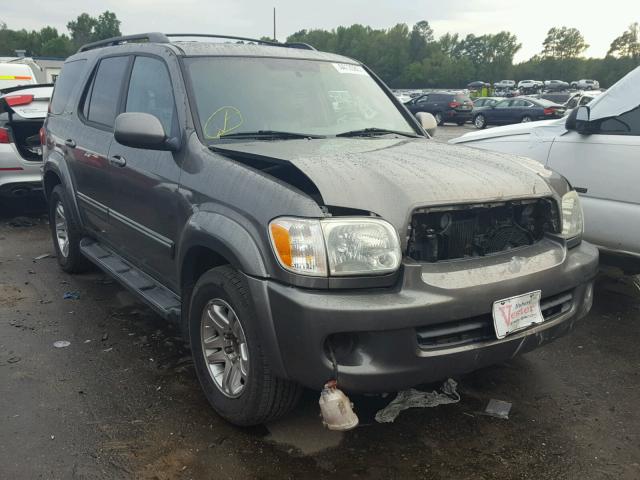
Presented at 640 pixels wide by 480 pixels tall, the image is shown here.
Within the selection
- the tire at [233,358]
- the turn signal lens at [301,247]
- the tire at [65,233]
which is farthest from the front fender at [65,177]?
the turn signal lens at [301,247]

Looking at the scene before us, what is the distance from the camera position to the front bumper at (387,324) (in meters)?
2.23

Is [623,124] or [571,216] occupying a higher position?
[623,124]

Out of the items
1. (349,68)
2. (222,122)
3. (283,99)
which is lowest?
Answer: (222,122)

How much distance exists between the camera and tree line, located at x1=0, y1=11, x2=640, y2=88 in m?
107

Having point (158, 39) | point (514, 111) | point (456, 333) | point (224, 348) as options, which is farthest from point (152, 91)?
point (514, 111)

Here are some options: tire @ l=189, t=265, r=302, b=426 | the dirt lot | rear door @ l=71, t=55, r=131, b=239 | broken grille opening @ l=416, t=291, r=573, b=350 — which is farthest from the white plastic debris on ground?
rear door @ l=71, t=55, r=131, b=239

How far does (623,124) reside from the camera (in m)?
4.18

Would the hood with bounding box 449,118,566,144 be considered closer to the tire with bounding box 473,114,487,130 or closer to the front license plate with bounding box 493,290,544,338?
the front license plate with bounding box 493,290,544,338

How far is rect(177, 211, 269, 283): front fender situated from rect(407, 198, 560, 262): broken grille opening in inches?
26.1

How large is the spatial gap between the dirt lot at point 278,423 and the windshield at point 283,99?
151 cm

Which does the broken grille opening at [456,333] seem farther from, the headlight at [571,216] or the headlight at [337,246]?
the headlight at [571,216]

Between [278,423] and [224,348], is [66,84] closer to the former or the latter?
[224,348]

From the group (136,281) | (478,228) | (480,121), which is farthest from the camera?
(480,121)

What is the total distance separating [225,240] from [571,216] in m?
1.82
